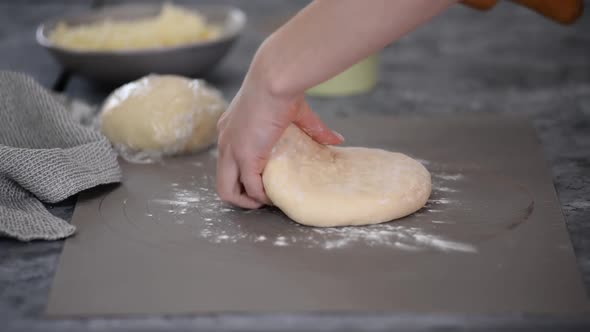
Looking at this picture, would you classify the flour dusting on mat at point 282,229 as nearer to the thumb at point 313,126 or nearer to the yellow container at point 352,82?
the thumb at point 313,126

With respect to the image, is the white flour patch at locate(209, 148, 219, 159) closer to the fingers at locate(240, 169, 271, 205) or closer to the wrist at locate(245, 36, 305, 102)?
the fingers at locate(240, 169, 271, 205)

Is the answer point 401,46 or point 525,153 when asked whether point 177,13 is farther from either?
point 525,153

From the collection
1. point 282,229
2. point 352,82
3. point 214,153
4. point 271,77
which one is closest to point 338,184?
point 282,229

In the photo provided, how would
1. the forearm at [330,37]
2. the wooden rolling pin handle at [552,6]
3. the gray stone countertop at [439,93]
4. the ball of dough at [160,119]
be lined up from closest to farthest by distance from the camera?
the gray stone countertop at [439,93], the forearm at [330,37], the ball of dough at [160,119], the wooden rolling pin handle at [552,6]

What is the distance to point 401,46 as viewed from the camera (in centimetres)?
217

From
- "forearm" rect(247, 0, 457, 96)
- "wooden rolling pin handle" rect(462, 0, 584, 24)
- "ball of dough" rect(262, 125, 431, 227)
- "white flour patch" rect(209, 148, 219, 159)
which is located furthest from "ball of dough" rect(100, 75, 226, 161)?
"wooden rolling pin handle" rect(462, 0, 584, 24)

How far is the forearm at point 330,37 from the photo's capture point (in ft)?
3.21

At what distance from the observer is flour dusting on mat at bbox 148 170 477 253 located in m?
1.05

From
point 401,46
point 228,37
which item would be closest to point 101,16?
point 228,37

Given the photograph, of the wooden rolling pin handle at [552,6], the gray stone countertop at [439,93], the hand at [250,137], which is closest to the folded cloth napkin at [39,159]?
the gray stone countertop at [439,93]

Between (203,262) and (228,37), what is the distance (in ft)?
2.86

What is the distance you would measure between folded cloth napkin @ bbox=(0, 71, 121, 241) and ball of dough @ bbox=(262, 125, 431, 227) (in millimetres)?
329

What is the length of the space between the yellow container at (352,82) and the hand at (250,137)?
55 cm

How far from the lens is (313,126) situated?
1.21 metres
